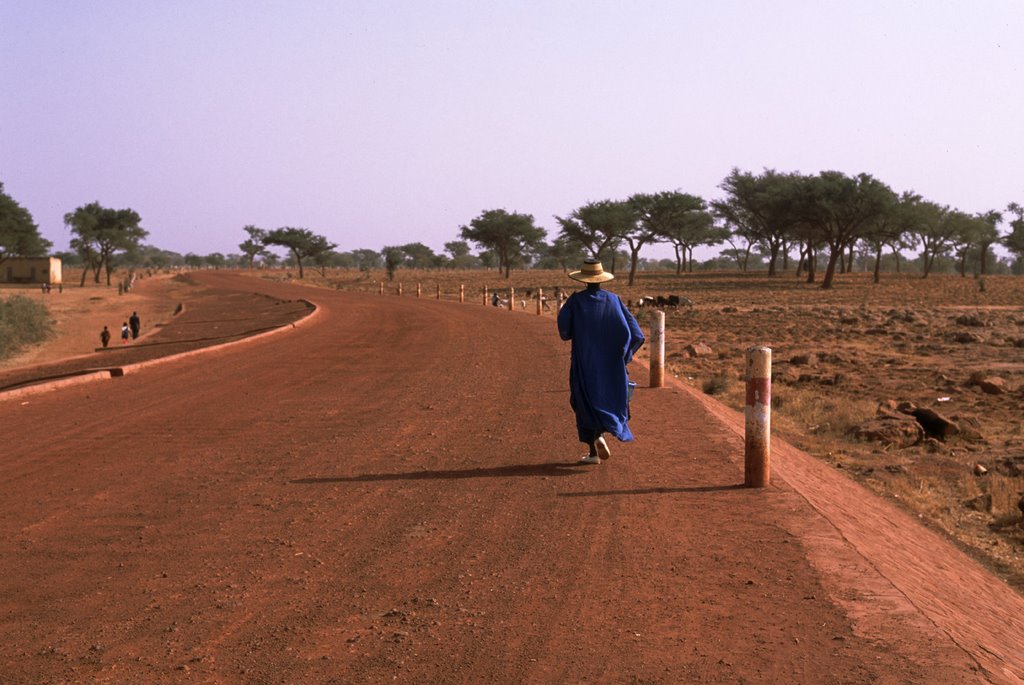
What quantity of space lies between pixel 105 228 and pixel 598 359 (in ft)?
328

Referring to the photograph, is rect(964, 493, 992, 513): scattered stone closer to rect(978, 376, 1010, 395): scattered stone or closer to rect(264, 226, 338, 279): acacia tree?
rect(978, 376, 1010, 395): scattered stone

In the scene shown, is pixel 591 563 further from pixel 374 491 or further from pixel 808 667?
pixel 374 491

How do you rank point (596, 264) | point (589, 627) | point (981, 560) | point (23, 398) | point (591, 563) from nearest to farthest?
1. point (589, 627)
2. point (591, 563)
3. point (981, 560)
4. point (596, 264)
5. point (23, 398)

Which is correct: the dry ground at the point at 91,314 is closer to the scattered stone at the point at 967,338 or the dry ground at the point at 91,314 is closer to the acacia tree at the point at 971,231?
the scattered stone at the point at 967,338

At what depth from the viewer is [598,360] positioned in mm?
8570

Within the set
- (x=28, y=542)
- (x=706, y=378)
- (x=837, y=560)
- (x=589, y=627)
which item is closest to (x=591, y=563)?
(x=589, y=627)

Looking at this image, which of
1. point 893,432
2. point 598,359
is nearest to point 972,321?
point 893,432

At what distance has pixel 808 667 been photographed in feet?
13.7

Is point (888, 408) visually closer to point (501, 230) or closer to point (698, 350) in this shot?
point (698, 350)

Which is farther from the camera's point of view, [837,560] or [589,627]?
[837,560]

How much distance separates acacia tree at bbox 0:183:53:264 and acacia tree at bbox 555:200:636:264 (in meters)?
45.0

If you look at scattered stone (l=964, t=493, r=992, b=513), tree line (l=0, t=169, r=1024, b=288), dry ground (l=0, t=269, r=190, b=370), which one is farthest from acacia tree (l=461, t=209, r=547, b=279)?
scattered stone (l=964, t=493, r=992, b=513)

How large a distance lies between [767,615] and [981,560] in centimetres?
424

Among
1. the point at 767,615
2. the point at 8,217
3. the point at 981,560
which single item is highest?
the point at 8,217
